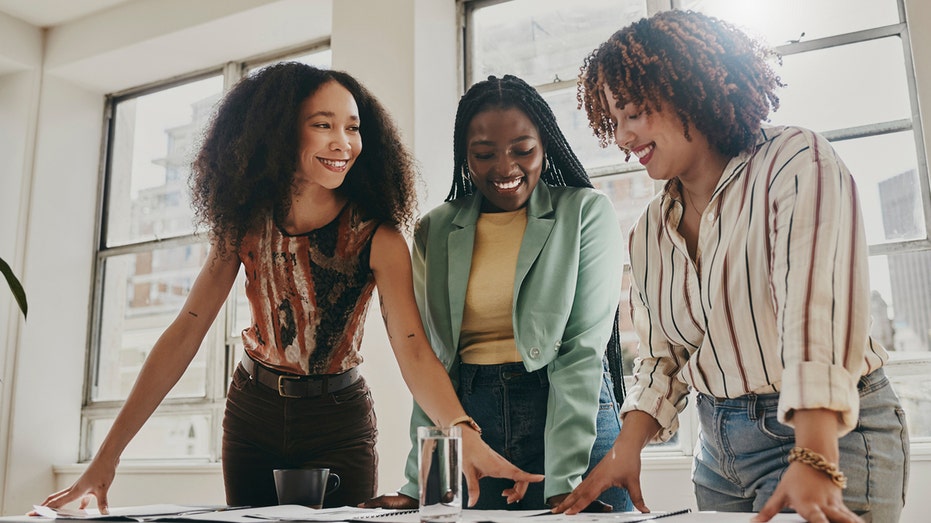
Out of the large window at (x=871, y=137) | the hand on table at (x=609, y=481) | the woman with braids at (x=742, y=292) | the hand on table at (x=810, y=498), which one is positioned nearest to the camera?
the hand on table at (x=810, y=498)

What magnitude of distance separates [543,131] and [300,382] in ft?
2.29

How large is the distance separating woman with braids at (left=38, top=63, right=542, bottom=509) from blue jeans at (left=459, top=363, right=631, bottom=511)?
19 centimetres

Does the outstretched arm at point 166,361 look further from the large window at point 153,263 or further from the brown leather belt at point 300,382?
the large window at point 153,263

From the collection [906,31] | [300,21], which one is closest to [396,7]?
[300,21]

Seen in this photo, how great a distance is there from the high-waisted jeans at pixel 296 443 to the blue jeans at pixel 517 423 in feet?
0.86

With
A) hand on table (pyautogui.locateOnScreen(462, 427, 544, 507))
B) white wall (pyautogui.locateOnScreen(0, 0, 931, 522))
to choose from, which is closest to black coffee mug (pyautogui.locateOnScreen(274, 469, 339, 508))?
hand on table (pyautogui.locateOnScreen(462, 427, 544, 507))

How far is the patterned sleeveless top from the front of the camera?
169 centimetres

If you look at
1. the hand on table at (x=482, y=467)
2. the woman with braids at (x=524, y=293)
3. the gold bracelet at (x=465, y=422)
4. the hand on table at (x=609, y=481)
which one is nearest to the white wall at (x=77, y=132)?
the woman with braids at (x=524, y=293)

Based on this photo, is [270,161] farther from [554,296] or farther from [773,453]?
[773,453]

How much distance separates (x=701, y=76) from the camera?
4.01ft

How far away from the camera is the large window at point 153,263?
3.53m

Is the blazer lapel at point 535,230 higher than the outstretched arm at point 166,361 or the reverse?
higher

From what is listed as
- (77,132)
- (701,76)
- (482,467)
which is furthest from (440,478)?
(77,132)

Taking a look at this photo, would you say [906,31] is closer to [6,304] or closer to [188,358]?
[188,358]
